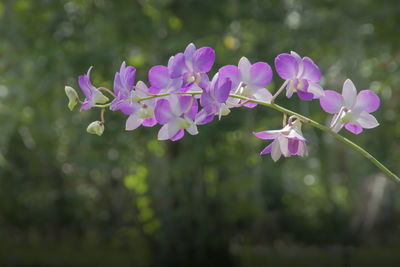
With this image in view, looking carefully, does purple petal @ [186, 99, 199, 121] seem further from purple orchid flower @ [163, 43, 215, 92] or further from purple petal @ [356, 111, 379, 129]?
purple petal @ [356, 111, 379, 129]

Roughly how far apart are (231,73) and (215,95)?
52mm

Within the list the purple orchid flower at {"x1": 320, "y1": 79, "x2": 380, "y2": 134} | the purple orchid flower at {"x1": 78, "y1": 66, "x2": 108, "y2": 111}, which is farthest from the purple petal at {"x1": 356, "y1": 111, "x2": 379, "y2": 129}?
the purple orchid flower at {"x1": 78, "y1": 66, "x2": 108, "y2": 111}

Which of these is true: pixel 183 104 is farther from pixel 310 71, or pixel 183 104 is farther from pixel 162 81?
pixel 310 71

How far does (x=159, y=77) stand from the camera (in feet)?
1.90

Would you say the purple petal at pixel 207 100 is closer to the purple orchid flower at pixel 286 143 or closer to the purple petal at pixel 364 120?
the purple orchid flower at pixel 286 143

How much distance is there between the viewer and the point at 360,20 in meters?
3.21

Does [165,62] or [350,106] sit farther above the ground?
[165,62]

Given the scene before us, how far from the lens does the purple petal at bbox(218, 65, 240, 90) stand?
1.89 feet

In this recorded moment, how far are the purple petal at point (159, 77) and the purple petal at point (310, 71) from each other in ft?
0.54

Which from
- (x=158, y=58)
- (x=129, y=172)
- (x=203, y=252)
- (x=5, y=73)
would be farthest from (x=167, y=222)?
(x=5, y=73)

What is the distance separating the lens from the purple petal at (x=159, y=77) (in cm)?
58

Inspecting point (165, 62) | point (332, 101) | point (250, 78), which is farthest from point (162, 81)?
point (165, 62)

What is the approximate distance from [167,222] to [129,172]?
69 cm

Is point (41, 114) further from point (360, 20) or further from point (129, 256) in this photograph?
point (360, 20)
